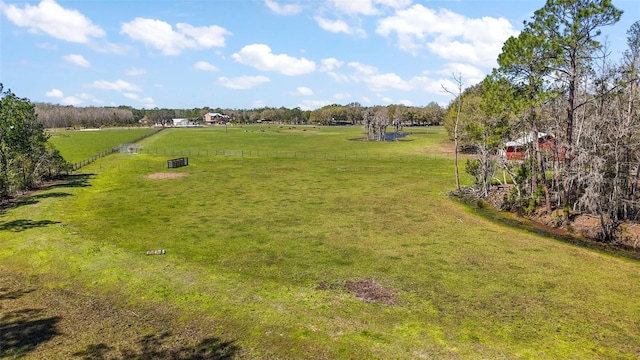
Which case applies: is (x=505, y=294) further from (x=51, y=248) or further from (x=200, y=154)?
(x=200, y=154)

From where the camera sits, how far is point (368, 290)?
1789 centimetres

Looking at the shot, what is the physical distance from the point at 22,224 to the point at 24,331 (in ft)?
54.3

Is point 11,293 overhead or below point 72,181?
below

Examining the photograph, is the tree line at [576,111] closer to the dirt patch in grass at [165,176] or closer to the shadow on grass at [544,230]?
the shadow on grass at [544,230]

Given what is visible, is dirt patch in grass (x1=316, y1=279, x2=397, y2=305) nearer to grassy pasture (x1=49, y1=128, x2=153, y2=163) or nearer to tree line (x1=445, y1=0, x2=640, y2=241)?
tree line (x1=445, y1=0, x2=640, y2=241)

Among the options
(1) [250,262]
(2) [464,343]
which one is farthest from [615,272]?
(1) [250,262]

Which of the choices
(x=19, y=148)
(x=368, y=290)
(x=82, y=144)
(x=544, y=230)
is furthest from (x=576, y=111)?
(x=82, y=144)

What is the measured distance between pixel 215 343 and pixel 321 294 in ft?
17.4

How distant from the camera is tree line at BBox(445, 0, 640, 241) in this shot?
1027 inches

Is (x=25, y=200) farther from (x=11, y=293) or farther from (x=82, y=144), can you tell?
(x=82, y=144)

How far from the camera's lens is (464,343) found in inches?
539

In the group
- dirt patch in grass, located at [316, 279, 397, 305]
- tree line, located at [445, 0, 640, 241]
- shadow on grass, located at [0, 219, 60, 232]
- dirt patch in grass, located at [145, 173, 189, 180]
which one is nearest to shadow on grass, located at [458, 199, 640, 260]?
tree line, located at [445, 0, 640, 241]

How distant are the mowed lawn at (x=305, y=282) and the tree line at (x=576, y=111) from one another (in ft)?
17.8

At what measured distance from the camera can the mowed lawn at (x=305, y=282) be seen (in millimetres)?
13680
